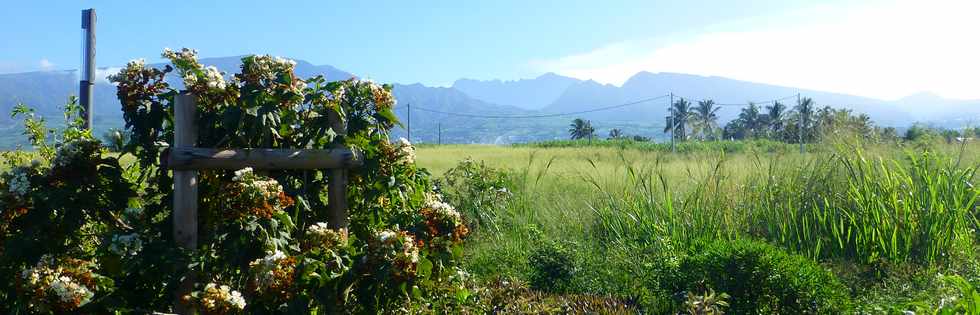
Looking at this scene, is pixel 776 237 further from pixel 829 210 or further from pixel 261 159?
pixel 261 159

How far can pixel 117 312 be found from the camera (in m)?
2.82

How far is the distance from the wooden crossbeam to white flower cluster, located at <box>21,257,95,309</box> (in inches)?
24.1

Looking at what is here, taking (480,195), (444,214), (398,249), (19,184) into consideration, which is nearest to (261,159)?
(398,249)

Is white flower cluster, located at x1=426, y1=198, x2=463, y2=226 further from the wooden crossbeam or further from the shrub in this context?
the shrub

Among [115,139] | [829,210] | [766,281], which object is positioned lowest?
[766,281]

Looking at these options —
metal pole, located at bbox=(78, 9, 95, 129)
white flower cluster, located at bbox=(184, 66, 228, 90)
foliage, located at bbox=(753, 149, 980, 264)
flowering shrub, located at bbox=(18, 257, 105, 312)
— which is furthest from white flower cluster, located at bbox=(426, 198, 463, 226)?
metal pole, located at bbox=(78, 9, 95, 129)

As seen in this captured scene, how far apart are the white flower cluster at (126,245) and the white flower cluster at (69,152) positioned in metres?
0.46

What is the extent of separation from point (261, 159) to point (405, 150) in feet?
2.39

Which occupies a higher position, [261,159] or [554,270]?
[261,159]

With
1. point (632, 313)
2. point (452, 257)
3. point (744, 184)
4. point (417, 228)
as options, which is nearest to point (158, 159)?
point (417, 228)

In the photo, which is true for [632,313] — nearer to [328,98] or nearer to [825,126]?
[328,98]

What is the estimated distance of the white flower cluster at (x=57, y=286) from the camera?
8.74 ft

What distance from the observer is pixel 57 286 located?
104 inches

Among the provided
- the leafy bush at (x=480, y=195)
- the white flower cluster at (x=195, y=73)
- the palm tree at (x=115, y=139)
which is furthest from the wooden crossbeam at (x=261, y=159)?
the leafy bush at (x=480, y=195)
